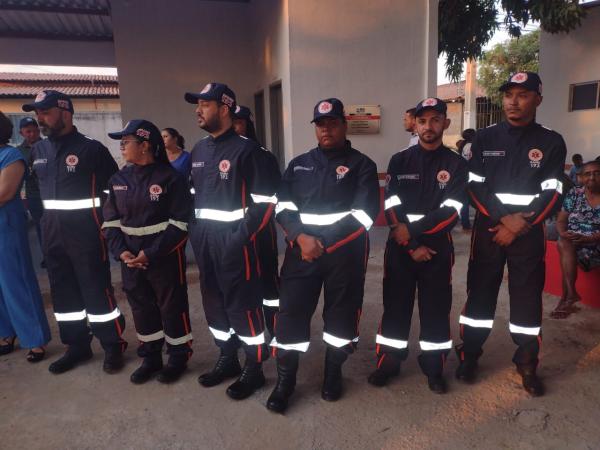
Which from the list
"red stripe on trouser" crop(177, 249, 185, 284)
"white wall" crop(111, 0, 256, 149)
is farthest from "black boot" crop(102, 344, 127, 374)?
"white wall" crop(111, 0, 256, 149)

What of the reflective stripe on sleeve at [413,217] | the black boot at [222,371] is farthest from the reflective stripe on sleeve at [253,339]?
the reflective stripe on sleeve at [413,217]

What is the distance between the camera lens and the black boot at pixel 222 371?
3.07 m

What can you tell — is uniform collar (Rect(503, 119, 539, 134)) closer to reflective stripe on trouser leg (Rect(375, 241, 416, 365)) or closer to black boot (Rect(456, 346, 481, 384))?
reflective stripe on trouser leg (Rect(375, 241, 416, 365))

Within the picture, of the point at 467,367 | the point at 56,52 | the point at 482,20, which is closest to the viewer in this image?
the point at 467,367

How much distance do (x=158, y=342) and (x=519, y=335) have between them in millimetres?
2575

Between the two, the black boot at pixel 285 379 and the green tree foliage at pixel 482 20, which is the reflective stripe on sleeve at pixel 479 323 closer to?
the black boot at pixel 285 379

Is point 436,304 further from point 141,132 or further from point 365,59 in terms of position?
point 365,59

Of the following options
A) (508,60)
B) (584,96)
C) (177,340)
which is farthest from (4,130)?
(508,60)

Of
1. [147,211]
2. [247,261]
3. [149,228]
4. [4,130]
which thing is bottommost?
[247,261]

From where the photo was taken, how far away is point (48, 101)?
3029mm

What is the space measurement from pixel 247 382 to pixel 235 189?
1333 mm

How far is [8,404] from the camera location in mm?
2928

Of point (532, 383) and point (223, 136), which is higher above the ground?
point (223, 136)

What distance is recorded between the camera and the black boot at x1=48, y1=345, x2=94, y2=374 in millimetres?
3295
